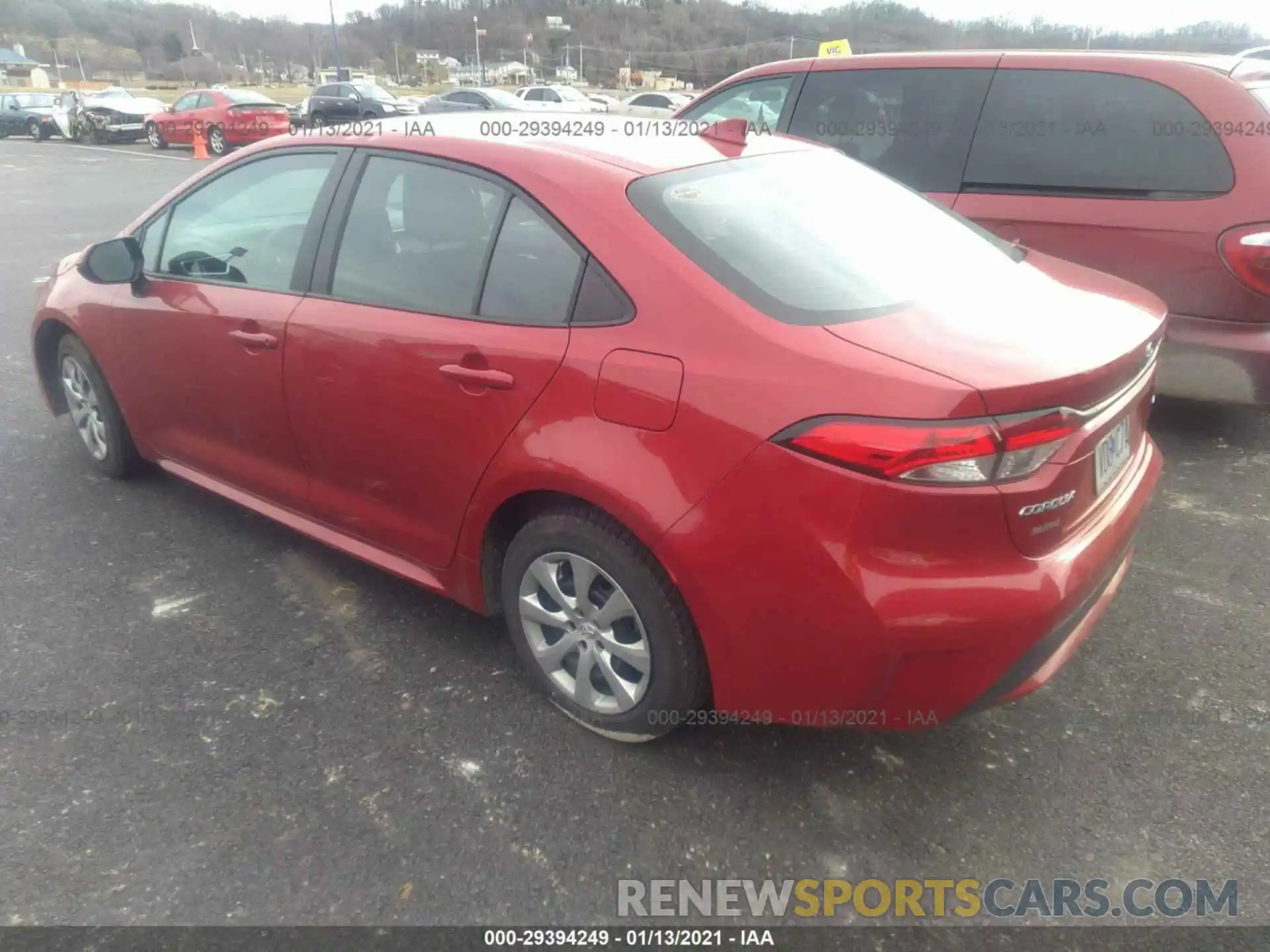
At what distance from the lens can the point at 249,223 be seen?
3287 mm

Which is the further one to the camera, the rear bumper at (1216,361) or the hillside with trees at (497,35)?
the hillside with trees at (497,35)

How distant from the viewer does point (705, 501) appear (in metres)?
2.06

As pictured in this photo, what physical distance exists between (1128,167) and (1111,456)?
2616 millimetres

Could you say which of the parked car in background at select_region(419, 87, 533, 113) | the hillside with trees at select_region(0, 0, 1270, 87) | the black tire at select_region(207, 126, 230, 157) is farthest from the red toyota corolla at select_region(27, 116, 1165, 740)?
the black tire at select_region(207, 126, 230, 157)

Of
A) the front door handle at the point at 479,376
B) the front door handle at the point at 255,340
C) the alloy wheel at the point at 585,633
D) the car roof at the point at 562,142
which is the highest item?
the car roof at the point at 562,142

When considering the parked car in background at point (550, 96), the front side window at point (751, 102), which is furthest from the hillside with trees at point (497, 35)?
the front side window at point (751, 102)

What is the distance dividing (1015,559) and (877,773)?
0.80 m

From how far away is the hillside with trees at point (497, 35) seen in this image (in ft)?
71.8

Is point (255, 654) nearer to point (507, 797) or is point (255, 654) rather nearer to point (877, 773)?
point (507, 797)

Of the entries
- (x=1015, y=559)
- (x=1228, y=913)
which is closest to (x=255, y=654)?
(x=1015, y=559)

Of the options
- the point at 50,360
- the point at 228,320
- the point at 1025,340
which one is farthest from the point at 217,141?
the point at 1025,340

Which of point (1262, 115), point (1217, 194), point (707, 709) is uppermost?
point (1262, 115)

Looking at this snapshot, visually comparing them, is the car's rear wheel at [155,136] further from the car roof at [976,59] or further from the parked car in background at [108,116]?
the car roof at [976,59]

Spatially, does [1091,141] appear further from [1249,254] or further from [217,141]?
[217,141]
